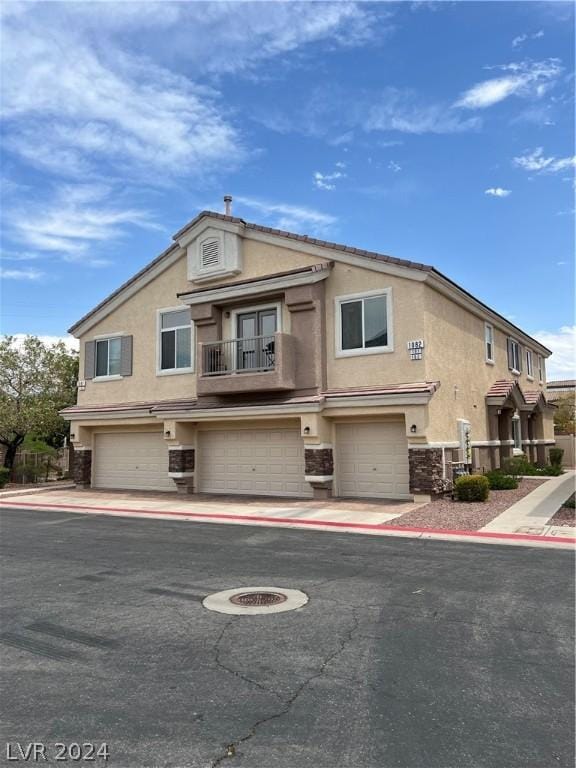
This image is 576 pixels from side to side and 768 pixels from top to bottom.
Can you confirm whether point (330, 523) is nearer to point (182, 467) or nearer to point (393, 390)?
point (393, 390)

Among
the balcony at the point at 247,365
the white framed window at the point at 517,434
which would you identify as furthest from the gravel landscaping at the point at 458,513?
the white framed window at the point at 517,434

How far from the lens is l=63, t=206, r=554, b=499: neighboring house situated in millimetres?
17234

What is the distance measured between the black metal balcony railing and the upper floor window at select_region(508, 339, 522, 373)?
1313 centimetres

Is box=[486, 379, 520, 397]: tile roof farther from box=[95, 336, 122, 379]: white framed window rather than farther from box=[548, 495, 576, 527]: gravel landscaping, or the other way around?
box=[95, 336, 122, 379]: white framed window

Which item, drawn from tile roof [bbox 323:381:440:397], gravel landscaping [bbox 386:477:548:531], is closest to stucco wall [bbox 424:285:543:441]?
tile roof [bbox 323:381:440:397]

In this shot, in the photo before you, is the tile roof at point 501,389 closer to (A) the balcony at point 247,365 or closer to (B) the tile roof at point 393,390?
(B) the tile roof at point 393,390

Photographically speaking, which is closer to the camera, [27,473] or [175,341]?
[175,341]

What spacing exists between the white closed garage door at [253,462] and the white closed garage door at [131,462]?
6.43 feet

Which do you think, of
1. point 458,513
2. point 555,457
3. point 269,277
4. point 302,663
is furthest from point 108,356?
point 555,457

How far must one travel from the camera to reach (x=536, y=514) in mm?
13938

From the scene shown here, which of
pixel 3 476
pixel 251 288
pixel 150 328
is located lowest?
pixel 3 476

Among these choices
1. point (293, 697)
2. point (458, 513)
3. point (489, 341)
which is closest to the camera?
point (293, 697)

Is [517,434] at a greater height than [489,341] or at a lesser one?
lesser

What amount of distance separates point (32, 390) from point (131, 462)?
8.06 meters
